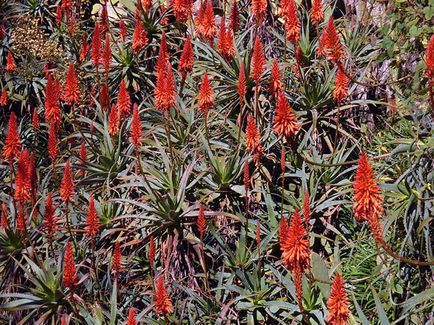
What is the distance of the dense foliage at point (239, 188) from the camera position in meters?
3.90

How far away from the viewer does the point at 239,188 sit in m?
4.55

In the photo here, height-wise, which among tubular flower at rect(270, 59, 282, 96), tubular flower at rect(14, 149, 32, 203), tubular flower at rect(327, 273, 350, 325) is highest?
tubular flower at rect(270, 59, 282, 96)

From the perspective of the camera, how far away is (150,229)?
4.54 metres

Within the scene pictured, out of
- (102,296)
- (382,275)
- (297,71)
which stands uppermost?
(297,71)

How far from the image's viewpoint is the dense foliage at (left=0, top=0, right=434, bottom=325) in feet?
12.8

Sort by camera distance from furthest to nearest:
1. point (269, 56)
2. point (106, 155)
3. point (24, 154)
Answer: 1. point (269, 56)
2. point (106, 155)
3. point (24, 154)

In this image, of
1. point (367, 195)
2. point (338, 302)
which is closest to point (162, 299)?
point (338, 302)

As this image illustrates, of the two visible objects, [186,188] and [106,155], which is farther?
[106,155]

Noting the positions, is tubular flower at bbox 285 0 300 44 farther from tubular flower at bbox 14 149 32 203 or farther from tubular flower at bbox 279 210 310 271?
tubular flower at bbox 279 210 310 271

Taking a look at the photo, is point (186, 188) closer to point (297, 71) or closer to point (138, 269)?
point (138, 269)

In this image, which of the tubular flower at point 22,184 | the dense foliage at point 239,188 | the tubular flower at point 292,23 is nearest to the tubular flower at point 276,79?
the dense foliage at point 239,188

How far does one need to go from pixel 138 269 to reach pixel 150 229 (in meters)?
0.25

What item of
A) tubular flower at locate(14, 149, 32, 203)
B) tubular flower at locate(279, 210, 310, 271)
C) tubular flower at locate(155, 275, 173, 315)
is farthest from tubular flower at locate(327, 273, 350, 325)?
tubular flower at locate(14, 149, 32, 203)

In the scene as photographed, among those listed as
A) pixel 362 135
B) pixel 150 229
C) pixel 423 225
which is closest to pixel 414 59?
pixel 362 135
